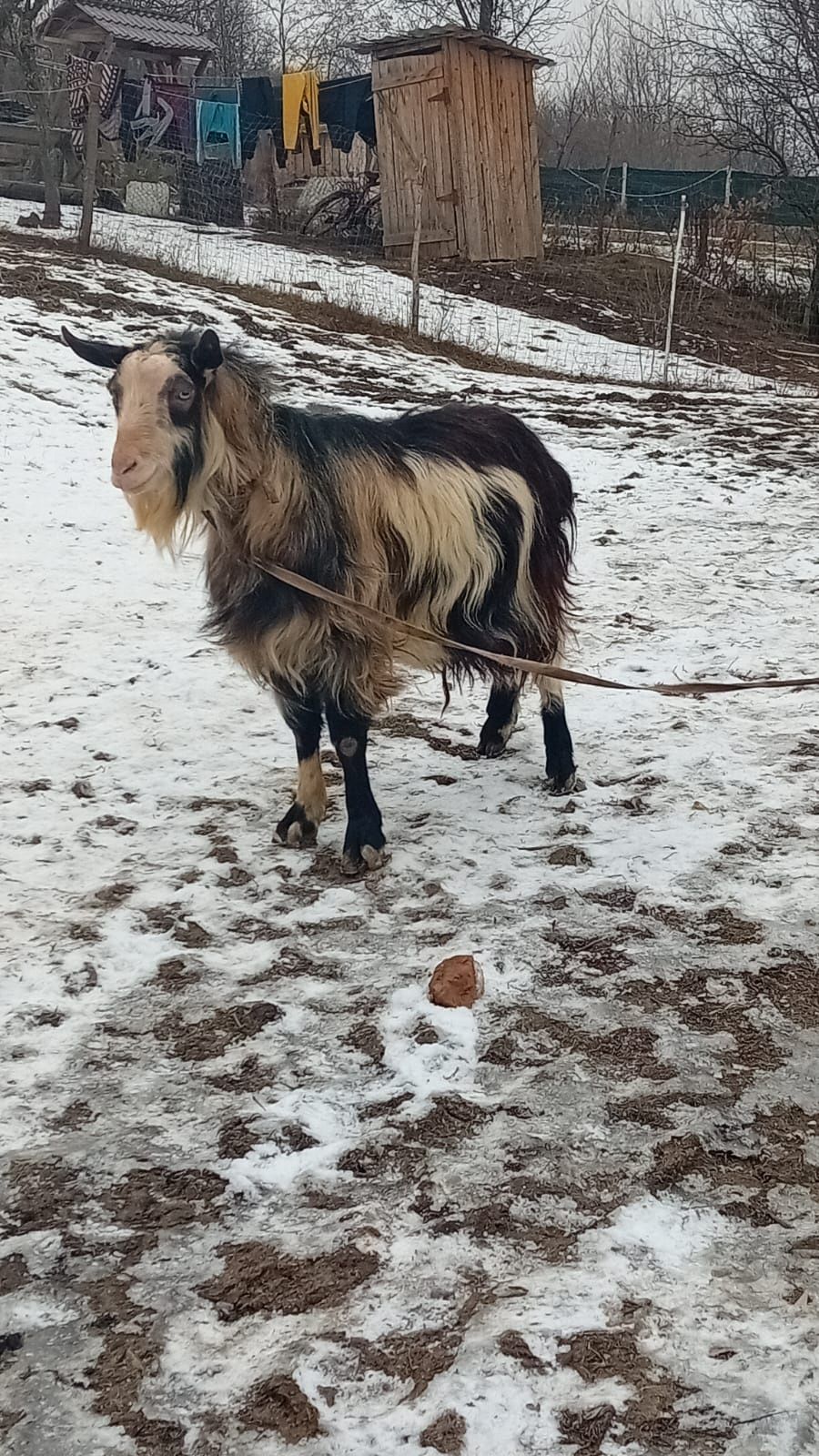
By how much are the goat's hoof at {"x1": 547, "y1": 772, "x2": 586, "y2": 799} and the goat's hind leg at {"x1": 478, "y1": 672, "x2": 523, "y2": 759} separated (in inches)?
14.6

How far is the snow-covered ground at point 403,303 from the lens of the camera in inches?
515

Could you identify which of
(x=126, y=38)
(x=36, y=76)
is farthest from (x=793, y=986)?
(x=126, y=38)

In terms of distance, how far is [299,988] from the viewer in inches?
118

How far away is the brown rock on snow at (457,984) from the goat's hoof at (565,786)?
1.22 meters

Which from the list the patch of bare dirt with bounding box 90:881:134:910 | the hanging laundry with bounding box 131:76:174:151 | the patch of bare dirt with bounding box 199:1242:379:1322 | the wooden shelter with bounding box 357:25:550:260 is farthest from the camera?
the hanging laundry with bounding box 131:76:174:151

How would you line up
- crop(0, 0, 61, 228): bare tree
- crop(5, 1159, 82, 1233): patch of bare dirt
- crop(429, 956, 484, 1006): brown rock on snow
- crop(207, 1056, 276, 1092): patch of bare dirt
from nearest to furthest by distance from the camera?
crop(5, 1159, 82, 1233): patch of bare dirt
crop(207, 1056, 276, 1092): patch of bare dirt
crop(429, 956, 484, 1006): brown rock on snow
crop(0, 0, 61, 228): bare tree

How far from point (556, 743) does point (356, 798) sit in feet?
2.76

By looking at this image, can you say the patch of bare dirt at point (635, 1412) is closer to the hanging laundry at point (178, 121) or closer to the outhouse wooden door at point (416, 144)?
the outhouse wooden door at point (416, 144)

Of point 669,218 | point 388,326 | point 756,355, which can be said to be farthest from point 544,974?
point 669,218

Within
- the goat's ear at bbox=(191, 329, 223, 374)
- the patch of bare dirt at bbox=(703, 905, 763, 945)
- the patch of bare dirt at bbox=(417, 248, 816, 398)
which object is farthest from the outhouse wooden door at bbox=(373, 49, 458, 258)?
the patch of bare dirt at bbox=(703, 905, 763, 945)

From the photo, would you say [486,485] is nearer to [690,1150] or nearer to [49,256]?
[690,1150]

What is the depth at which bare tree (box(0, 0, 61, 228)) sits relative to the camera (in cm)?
1446

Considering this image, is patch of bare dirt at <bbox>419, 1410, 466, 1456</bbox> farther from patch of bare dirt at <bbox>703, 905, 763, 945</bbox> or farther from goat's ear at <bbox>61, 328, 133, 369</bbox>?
goat's ear at <bbox>61, 328, 133, 369</bbox>

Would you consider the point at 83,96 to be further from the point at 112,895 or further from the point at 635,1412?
the point at 635,1412
